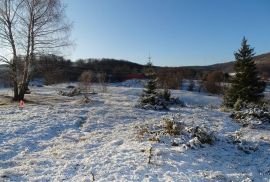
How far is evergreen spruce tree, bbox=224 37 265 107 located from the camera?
2895 centimetres

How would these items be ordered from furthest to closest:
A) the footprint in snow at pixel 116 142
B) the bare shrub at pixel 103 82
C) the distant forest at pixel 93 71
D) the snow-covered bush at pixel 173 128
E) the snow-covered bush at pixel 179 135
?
the bare shrub at pixel 103 82 < the distant forest at pixel 93 71 < the snow-covered bush at pixel 173 128 < the footprint in snow at pixel 116 142 < the snow-covered bush at pixel 179 135

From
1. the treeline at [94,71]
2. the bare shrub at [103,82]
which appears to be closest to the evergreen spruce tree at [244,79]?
the treeline at [94,71]

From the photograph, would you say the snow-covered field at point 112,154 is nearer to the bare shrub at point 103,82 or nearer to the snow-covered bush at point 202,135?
the snow-covered bush at point 202,135

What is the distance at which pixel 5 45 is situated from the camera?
23750 millimetres

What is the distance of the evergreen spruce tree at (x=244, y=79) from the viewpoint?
29.0m

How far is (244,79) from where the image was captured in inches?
1156

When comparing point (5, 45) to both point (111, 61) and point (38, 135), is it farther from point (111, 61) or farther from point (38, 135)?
point (111, 61)

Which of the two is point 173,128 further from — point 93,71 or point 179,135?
point 93,71

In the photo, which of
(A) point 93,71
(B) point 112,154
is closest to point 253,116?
(B) point 112,154

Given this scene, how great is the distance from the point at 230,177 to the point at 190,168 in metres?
1.00

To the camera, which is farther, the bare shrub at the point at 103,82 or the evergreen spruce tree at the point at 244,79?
the bare shrub at the point at 103,82

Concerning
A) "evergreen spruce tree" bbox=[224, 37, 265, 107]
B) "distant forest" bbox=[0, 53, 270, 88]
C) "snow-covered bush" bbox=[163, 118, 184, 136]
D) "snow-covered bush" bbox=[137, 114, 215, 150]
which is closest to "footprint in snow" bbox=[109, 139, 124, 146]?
"snow-covered bush" bbox=[137, 114, 215, 150]

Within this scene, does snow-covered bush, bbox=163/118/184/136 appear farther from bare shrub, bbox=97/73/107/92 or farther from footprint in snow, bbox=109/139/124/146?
bare shrub, bbox=97/73/107/92

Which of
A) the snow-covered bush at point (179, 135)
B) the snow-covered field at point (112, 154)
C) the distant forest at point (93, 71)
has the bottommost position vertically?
the snow-covered field at point (112, 154)
